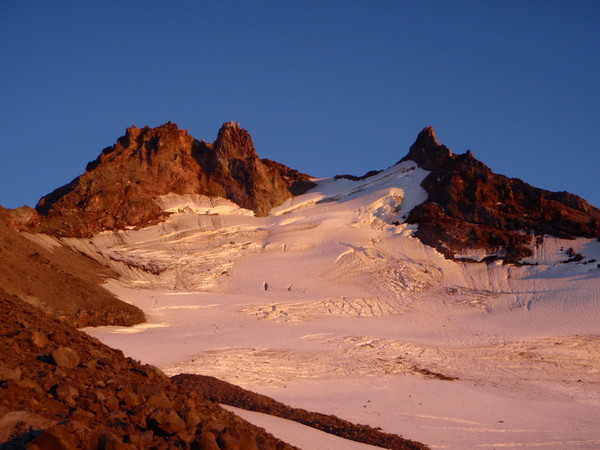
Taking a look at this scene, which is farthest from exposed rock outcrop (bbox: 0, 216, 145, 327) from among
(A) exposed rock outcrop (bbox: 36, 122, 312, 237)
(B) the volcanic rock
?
(B) the volcanic rock

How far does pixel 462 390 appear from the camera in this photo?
22141mm

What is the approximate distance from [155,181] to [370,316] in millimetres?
15594

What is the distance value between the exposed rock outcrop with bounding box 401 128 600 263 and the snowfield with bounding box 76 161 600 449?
0.82 m

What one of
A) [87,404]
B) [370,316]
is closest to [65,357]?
[87,404]

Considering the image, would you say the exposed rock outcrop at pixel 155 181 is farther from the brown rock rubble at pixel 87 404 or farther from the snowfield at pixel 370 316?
the brown rock rubble at pixel 87 404

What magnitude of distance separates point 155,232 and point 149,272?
12.8 feet

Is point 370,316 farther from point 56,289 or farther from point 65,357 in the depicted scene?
point 65,357

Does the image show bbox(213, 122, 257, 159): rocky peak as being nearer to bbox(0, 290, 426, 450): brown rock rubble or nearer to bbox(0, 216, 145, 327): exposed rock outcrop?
bbox(0, 216, 145, 327): exposed rock outcrop

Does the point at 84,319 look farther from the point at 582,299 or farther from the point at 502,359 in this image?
the point at 582,299

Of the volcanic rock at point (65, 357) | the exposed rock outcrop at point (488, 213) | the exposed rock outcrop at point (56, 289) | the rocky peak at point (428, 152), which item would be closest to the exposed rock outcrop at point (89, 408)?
the volcanic rock at point (65, 357)

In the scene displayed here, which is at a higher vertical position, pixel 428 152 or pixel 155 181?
pixel 428 152

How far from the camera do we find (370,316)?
32562mm

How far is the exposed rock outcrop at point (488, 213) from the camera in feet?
127

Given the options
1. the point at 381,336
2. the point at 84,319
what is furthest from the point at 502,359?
the point at 84,319
